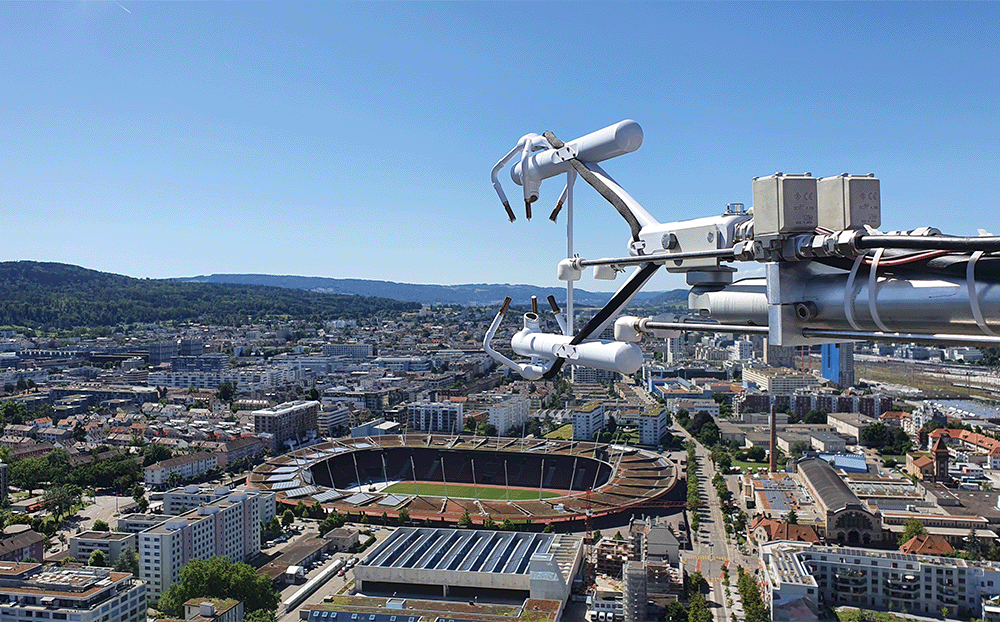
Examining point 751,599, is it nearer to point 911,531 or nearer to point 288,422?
point 911,531

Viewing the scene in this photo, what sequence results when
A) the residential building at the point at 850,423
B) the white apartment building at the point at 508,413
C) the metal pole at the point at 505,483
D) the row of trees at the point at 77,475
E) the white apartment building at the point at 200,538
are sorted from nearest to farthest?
1. the white apartment building at the point at 200,538
2. the row of trees at the point at 77,475
3. the metal pole at the point at 505,483
4. the residential building at the point at 850,423
5. the white apartment building at the point at 508,413

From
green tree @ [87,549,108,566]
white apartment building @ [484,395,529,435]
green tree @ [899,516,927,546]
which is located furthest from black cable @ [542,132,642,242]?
white apartment building @ [484,395,529,435]

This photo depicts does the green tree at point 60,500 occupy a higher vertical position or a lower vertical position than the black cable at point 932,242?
lower

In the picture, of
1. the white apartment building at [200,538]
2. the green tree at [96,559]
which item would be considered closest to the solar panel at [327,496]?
the white apartment building at [200,538]

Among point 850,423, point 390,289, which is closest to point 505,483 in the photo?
point 850,423

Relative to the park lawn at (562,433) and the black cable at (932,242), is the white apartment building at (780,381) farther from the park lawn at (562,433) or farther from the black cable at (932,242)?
the black cable at (932,242)

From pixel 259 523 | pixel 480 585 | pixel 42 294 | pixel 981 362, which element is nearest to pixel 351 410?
pixel 259 523

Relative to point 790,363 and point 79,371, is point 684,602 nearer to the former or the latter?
point 790,363
